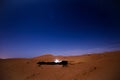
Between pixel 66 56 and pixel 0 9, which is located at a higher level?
pixel 0 9

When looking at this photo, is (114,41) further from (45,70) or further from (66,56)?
(45,70)

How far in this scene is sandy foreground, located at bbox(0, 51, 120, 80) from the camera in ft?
23.8

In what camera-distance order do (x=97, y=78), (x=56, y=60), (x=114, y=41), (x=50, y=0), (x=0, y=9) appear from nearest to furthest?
1. (x=97, y=78)
2. (x=114, y=41)
3. (x=50, y=0)
4. (x=0, y=9)
5. (x=56, y=60)

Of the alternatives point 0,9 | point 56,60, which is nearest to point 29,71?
point 56,60

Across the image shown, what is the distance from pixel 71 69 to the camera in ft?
28.9

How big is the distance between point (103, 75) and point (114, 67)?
0.62 meters

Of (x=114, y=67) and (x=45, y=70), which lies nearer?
(x=114, y=67)

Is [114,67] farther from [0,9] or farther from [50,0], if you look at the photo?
[0,9]

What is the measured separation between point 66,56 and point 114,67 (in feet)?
10.3

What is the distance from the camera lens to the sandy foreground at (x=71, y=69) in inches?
286

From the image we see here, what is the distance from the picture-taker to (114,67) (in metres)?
7.21

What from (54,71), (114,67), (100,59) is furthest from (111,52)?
(54,71)

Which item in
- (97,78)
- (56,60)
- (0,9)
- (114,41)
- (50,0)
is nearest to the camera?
(97,78)

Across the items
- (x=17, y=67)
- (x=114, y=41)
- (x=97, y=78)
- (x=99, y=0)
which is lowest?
(x=97, y=78)
